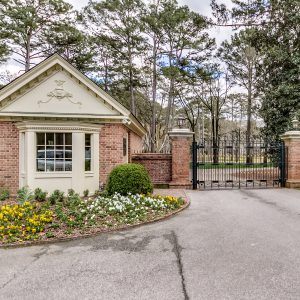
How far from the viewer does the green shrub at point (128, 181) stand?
8.77 m

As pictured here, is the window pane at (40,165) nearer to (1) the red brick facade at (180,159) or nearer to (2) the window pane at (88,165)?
(2) the window pane at (88,165)

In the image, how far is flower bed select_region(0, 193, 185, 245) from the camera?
543 cm

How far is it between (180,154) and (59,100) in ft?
17.7

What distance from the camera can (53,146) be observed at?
9688 mm

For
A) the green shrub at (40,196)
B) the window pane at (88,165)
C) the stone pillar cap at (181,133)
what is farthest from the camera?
the stone pillar cap at (181,133)

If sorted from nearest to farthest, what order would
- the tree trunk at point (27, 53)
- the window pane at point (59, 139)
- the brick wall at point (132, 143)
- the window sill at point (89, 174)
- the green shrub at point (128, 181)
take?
the green shrub at point (128, 181), the window pane at point (59, 139), the window sill at point (89, 174), the brick wall at point (132, 143), the tree trunk at point (27, 53)

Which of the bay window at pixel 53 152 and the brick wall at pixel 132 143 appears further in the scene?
the brick wall at pixel 132 143

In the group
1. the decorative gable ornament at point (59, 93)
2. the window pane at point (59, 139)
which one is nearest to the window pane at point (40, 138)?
the window pane at point (59, 139)

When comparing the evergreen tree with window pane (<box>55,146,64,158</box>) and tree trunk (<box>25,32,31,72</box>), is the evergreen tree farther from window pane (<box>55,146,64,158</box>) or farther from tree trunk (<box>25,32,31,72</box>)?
window pane (<box>55,146,64,158</box>)

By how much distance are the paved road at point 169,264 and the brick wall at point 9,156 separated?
5.77 metres

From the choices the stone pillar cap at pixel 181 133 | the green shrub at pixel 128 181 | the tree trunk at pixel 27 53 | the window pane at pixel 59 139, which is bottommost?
the green shrub at pixel 128 181

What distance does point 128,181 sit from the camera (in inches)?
346

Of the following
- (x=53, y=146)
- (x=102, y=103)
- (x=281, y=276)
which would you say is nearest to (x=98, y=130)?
(x=102, y=103)

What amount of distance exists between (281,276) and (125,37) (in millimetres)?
23927
